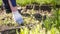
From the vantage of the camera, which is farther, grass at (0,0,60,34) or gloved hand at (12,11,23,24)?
gloved hand at (12,11,23,24)

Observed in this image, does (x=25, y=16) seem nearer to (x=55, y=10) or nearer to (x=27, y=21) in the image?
(x=27, y=21)

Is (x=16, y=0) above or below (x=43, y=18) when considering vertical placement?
above

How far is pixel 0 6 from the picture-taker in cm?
415

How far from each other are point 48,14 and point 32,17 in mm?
226

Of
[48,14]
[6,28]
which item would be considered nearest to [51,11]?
[48,14]

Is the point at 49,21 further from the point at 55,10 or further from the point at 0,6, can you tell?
the point at 0,6

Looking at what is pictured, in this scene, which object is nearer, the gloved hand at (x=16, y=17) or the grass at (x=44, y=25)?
the grass at (x=44, y=25)

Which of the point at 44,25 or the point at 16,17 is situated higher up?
the point at 16,17

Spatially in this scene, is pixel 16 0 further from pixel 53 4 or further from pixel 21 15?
pixel 53 4

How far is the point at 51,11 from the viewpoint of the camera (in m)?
4.20

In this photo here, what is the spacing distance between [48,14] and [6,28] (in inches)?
24.2

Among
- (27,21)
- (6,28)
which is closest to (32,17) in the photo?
(27,21)

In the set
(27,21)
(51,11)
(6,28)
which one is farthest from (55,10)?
(6,28)

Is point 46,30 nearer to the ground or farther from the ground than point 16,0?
nearer to the ground
